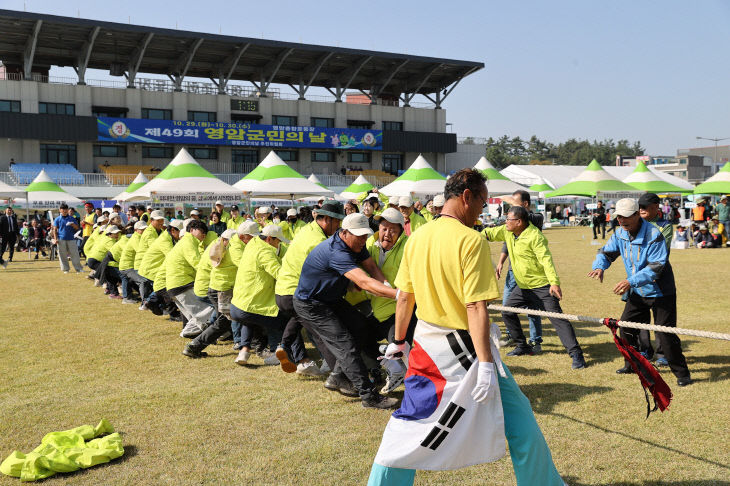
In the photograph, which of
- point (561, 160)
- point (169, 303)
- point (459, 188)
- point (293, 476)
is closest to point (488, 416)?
point (459, 188)

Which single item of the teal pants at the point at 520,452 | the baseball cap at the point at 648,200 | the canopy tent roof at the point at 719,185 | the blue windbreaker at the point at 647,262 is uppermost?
the canopy tent roof at the point at 719,185

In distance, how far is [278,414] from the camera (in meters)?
5.64

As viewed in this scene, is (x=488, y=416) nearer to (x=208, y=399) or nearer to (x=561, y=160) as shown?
(x=208, y=399)

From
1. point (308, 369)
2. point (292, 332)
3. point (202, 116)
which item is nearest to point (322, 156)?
point (202, 116)

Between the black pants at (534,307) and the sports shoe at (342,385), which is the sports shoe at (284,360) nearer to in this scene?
the sports shoe at (342,385)

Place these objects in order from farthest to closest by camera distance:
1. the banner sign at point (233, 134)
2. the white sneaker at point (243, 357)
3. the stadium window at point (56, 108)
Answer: the banner sign at point (233, 134) → the stadium window at point (56, 108) → the white sneaker at point (243, 357)

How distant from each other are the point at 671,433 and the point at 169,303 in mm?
8183

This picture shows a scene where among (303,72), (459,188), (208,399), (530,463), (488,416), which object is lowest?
(208,399)

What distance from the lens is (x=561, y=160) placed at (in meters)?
140

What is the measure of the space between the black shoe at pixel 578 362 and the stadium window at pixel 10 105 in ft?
149

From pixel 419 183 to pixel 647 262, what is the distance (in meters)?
13.2

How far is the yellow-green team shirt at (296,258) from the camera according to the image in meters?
6.47

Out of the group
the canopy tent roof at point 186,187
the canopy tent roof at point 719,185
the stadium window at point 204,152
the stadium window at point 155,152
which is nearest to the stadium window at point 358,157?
the stadium window at point 204,152

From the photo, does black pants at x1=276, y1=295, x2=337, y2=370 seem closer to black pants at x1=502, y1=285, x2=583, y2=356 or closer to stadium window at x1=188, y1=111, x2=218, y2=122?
black pants at x1=502, y1=285, x2=583, y2=356
